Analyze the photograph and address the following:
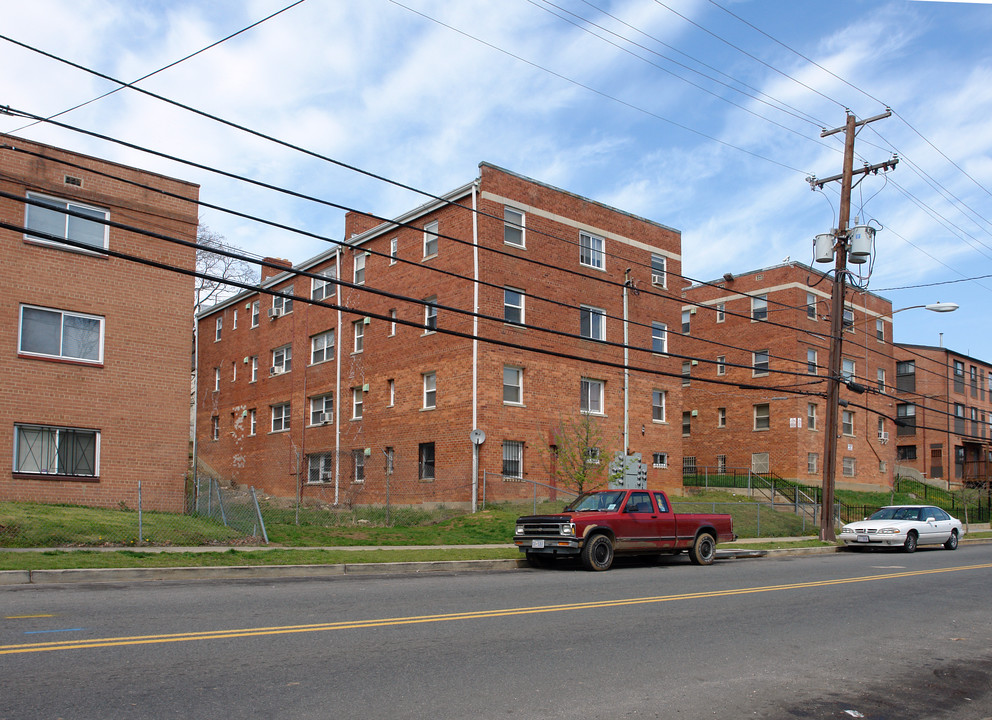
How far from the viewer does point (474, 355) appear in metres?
28.1

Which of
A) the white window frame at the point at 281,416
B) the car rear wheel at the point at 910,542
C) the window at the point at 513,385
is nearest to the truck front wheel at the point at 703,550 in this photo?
the car rear wheel at the point at 910,542

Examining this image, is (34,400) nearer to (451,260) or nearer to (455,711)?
(451,260)

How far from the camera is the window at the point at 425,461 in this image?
97.2ft

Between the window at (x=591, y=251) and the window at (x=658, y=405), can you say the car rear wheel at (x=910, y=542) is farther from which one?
the window at (x=591, y=251)

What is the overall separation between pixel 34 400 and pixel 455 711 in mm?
17489

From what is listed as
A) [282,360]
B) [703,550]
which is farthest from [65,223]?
[282,360]

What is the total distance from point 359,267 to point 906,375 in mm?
41639

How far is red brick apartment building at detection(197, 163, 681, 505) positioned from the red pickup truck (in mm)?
8145

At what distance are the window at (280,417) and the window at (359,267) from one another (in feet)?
24.5

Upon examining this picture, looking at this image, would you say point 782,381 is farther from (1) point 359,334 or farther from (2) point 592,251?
(1) point 359,334

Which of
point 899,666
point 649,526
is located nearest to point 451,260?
point 649,526

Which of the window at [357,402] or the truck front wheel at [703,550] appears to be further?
the window at [357,402]

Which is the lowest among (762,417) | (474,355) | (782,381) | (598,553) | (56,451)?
(598,553)

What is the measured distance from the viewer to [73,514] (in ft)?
58.6
